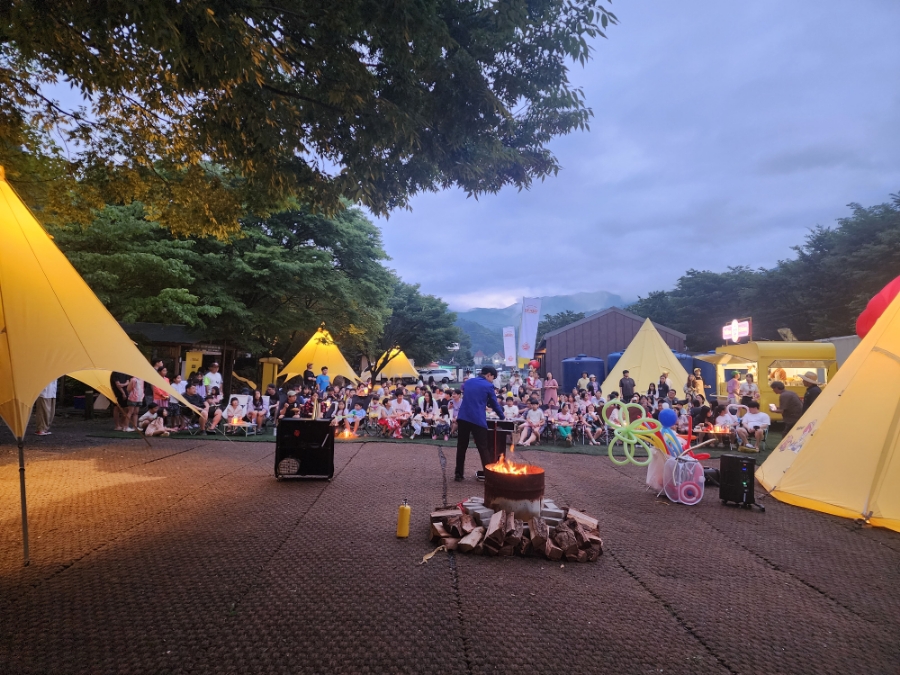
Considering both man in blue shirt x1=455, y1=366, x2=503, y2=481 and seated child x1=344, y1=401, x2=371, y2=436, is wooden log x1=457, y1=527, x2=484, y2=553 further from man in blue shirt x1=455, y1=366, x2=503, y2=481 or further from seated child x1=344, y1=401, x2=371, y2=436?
seated child x1=344, y1=401, x2=371, y2=436

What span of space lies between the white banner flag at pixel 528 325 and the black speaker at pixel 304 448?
2585 centimetres

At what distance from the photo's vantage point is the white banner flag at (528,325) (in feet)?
105

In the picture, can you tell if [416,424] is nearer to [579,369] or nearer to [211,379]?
[211,379]

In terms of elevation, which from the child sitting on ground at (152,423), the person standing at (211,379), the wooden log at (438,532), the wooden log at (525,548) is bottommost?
the wooden log at (525,548)

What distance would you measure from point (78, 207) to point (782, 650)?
10591 mm

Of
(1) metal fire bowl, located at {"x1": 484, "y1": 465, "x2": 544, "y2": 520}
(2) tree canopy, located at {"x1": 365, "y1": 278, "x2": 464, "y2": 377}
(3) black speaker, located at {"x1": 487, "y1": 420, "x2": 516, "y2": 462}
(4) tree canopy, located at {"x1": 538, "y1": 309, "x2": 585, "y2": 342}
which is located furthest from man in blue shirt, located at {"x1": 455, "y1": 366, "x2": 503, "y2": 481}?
(4) tree canopy, located at {"x1": 538, "y1": 309, "x2": 585, "y2": 342}

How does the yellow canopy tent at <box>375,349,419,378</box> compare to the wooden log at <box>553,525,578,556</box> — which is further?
the yellow canopy tent at <box>375,349,419,378</box>

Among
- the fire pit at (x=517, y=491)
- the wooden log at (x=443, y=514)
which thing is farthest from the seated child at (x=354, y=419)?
the fire pit at (x=517, y=491)

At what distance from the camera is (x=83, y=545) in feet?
14.1

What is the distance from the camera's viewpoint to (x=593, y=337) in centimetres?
2852

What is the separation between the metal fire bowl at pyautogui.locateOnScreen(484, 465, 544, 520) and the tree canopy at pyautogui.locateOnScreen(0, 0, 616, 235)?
4.07 metres

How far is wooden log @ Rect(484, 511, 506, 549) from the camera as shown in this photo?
4434mm

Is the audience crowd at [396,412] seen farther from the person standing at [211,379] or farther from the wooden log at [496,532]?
the wooden log at [496,532]

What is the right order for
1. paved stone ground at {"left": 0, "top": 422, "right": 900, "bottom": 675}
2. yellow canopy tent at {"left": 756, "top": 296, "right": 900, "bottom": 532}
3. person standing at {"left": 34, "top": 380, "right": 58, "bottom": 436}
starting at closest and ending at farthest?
1. paved stone ground at {"left": 0, "top": 422, "right": 900, "bottom": 675}
2. yellow canopy tent at {"left": 756, "top": 296, "right": 900, "bottom": 532}
3. person standing at {"left": 34, "top": 380, "right": 58, "bottom": 436}
